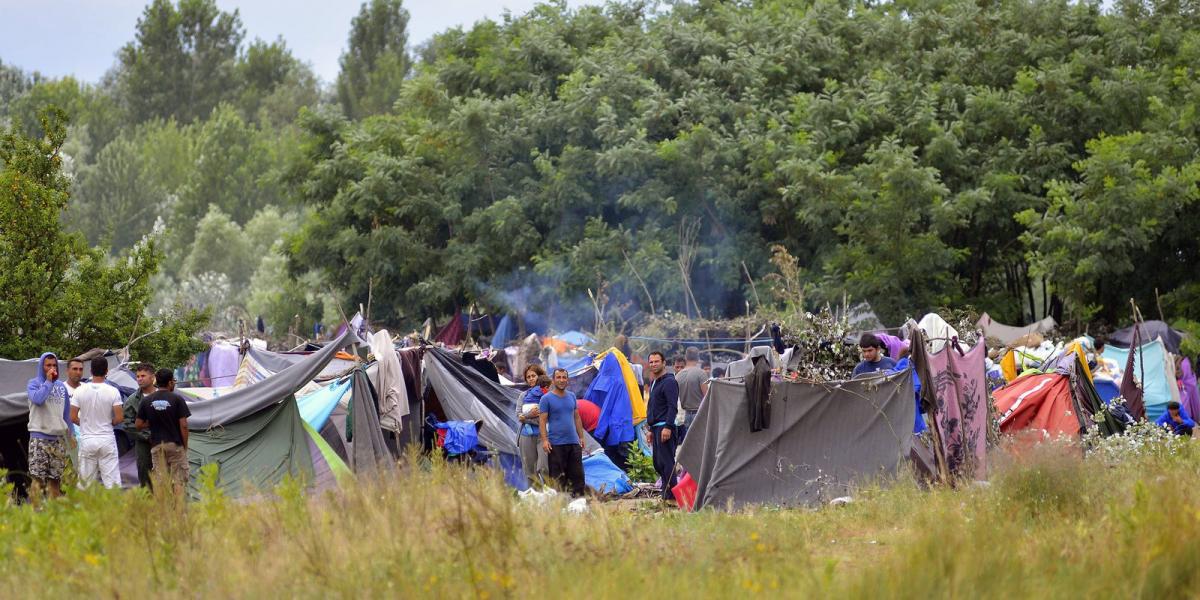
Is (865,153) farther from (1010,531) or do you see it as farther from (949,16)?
(1010,531)

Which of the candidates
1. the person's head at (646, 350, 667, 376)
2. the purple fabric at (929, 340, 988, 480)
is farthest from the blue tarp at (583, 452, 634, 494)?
the purple fabric at (929, 340, 988, 480)

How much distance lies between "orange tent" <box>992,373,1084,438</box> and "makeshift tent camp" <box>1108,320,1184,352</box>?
7.28 metres

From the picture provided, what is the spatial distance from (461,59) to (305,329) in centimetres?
936

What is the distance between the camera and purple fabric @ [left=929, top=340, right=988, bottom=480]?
1277 cm

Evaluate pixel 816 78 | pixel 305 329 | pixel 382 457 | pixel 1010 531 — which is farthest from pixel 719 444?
pixel 305 329

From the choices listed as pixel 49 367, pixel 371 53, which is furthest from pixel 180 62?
pixel 49 367

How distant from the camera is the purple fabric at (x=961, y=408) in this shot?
41.9ft

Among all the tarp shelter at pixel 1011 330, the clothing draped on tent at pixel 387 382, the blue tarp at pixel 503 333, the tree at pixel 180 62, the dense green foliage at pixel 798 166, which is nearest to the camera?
the clothing draped on tent at pixel 387 382

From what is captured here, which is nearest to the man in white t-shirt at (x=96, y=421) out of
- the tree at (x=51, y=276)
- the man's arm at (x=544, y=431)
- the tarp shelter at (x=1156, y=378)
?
the man's arm at (x=544, y=431)

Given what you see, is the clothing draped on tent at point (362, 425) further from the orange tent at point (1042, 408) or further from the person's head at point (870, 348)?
the orange tent at point (1042, 408)

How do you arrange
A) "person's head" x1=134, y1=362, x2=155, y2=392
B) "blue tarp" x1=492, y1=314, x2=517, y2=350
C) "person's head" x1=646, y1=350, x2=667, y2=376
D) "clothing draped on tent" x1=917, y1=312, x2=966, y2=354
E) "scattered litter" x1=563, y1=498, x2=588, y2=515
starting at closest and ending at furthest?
"scattered litter" x1=563, y1=498, x2=588, y2=515, "person's head" x1=134, y1=362, x2=155, y2=392, "person's head" x1=646, y1=350, x2=667, y2=376, "clothing draped on tent" x1=917, y1=312, x2=966, y2=354, "blue tarp" x1=492, y1=314, x2=517, y2=350

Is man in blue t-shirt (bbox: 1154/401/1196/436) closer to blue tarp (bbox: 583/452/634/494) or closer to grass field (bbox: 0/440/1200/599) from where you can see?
blue tarp (bbox: 583/452/634/494)

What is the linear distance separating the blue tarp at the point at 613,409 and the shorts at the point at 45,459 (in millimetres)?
5868

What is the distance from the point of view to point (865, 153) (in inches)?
1083
